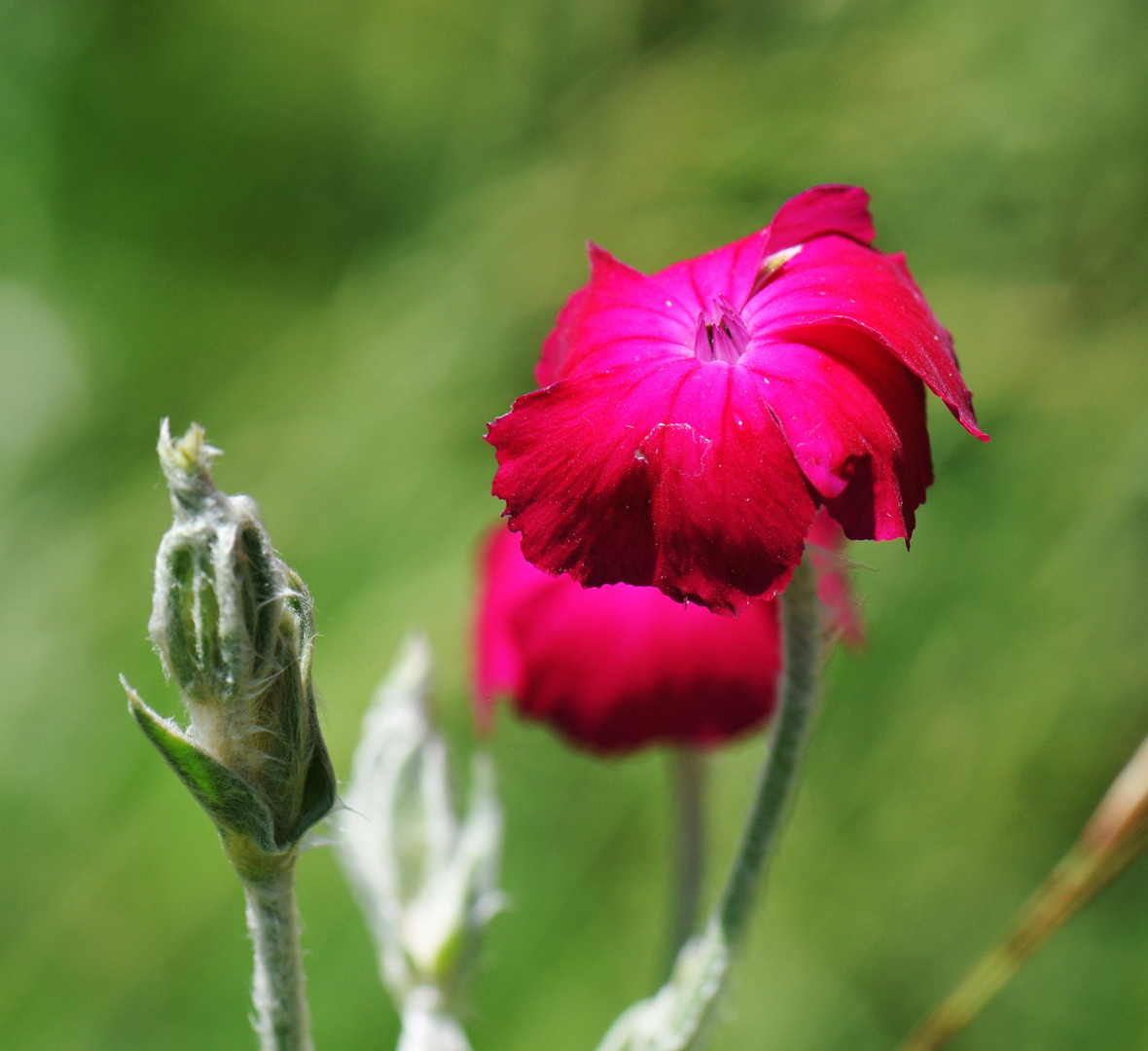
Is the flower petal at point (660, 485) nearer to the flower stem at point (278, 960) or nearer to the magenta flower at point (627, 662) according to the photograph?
the flower stem at point (278, 960)

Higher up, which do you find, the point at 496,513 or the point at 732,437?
the point at 732,437

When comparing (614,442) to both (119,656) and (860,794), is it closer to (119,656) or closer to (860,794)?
(860,794)

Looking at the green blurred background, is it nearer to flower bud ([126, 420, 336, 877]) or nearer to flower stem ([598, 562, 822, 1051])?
flower stem ([598, 562, 822, 1051])

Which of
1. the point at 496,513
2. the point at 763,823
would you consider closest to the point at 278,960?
the point at 763,823

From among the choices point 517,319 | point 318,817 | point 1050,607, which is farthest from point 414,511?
point 318,817

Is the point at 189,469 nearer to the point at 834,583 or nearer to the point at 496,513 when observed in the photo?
the point at 834,583

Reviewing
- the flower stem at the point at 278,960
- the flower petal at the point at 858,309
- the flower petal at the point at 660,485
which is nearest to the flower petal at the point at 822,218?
the flower petal at the point at 858,309
